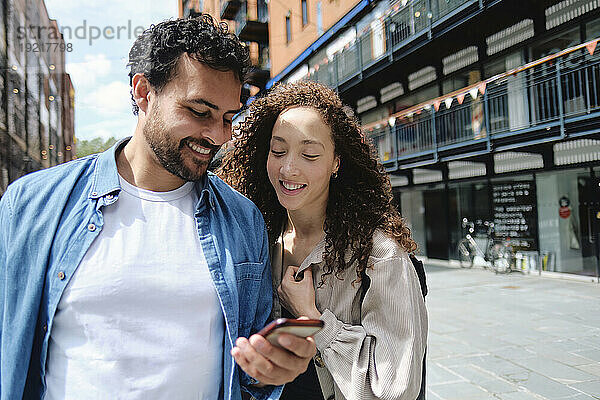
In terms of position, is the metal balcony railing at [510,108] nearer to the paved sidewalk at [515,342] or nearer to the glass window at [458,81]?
the glass window at [458,81]

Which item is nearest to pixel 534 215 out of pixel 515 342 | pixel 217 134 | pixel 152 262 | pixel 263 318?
pixel 515 342

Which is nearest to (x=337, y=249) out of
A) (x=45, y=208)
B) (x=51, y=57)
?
(x=45, y=208)

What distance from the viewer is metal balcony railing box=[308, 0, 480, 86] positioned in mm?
13594

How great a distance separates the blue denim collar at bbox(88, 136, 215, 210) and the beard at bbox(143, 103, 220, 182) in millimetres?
77

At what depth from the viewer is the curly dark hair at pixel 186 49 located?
1.64 metres

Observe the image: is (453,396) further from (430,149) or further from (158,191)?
(430,149)

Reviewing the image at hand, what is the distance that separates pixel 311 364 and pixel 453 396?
3.37 meters

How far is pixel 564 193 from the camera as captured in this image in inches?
457

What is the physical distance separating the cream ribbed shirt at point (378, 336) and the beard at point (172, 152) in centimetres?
69

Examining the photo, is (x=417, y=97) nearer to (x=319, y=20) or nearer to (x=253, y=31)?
(x=319, y=20)

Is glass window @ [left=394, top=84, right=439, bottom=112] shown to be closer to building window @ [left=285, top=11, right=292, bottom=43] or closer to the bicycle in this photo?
the bicycle

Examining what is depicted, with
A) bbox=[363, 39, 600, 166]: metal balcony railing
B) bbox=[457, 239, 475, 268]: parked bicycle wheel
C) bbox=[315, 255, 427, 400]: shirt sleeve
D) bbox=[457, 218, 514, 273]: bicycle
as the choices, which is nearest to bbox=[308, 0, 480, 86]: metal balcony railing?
bbox=[363, 39, 600, 166]: metal balcony railing

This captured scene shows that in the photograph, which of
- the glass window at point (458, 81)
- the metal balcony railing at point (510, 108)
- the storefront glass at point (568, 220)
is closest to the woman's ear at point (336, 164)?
the metal balcony railing at point (510, 108)

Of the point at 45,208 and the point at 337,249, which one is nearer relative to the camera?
the point at 45,208
